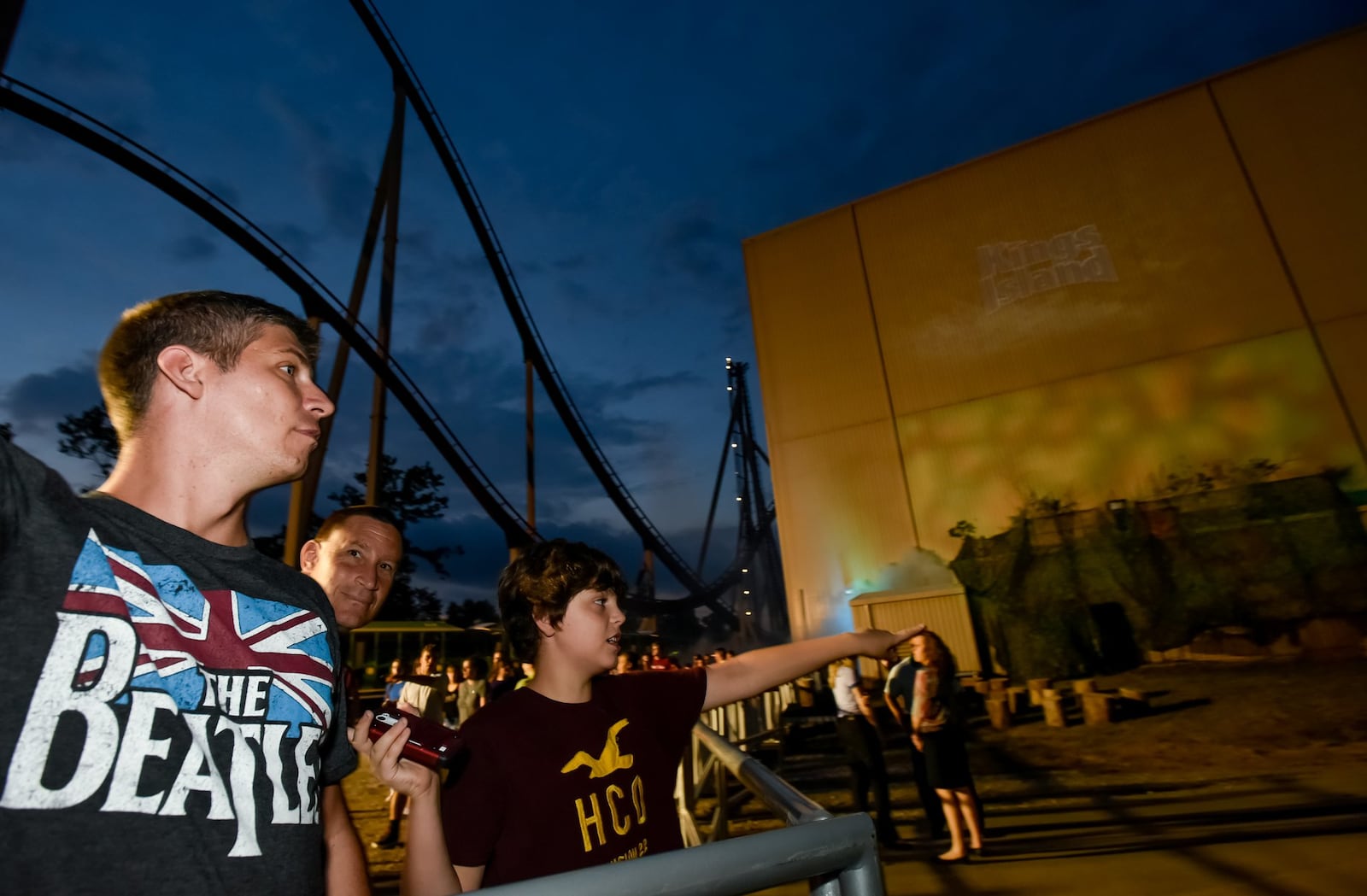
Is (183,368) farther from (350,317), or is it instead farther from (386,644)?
(386,644)

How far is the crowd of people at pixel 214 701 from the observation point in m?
0.71

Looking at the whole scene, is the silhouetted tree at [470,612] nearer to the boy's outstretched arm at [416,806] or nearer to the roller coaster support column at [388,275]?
the roller coaster support column at [388,275]

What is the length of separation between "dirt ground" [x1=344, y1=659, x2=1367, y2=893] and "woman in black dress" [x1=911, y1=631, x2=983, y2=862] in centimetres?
95

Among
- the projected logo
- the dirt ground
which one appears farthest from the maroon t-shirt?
the projected logo

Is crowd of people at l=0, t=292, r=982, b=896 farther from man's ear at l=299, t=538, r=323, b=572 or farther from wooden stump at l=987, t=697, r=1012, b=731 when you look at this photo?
wooden stump at l=987, t=697, r=1012, b=731

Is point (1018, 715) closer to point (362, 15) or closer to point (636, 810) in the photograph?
point (636, 810)

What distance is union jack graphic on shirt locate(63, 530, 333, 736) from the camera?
31.2 inches

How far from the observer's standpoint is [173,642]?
842mm

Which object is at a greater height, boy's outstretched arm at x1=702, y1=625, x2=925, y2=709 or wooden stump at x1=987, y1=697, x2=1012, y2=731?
boy's outstretched arm at x1=702, y1=625, x2=925, y2=709

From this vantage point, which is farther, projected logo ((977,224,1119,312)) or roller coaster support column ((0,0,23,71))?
projected logo ((977,224,1119,312))

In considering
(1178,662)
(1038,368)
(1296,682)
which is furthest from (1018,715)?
(1038,368)

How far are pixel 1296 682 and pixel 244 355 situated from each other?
50.7 feet

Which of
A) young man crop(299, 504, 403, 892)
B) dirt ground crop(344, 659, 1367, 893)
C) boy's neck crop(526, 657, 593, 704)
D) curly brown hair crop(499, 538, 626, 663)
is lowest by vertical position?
dirt ground crop(344, 659, 1367, 893)

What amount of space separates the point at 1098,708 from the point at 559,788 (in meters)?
10.9
